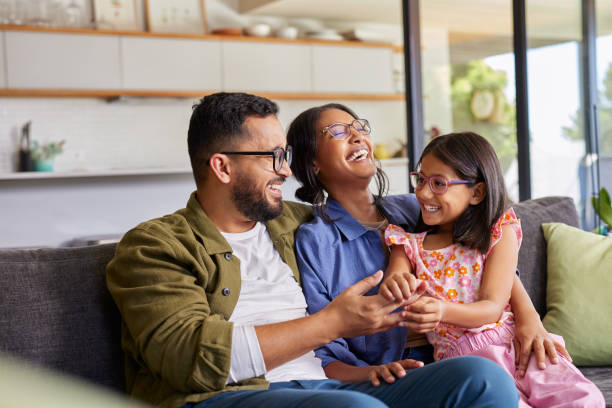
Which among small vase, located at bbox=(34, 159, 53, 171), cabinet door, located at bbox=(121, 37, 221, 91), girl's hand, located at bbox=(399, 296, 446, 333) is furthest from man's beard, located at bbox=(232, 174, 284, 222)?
cabinet door, located at bbox=(121, 37, 221, 91)

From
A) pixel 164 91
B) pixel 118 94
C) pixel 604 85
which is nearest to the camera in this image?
pixel 604 85

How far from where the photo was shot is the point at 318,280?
1835 mm

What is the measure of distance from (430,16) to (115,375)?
400 centimetres

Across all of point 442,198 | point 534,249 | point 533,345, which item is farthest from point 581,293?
point 442,198

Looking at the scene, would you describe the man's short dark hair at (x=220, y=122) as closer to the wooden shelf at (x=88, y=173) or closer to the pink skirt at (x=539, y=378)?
the pink skirt at (x=539, y=378)

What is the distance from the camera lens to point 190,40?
5582 millimetres

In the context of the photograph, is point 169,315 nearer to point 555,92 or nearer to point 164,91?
point 555,92

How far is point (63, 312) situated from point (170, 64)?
4142 millimetres

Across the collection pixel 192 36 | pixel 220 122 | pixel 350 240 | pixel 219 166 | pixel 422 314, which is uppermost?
pixel 192 36

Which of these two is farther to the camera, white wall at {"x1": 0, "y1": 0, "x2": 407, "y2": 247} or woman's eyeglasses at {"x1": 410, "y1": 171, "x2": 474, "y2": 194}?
white wall at {"x1": 0, "y1": 0, "x2": 407, "y2": 247}

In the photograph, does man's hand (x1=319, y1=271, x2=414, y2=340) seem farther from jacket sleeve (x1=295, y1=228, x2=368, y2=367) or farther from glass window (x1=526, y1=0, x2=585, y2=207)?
glass window (x1=526, y1=0, x2=585, y2=207)

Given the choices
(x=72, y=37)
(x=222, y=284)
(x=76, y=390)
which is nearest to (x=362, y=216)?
(x=222, y=284)

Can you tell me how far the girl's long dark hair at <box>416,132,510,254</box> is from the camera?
188 centimetres

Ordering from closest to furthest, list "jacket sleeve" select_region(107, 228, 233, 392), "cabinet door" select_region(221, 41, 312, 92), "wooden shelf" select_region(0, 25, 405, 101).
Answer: "jacket sleeve" select_region(107, 228, 233, 392) → "wooden shelf" select_region(0, 25, 405, 101) → "cabinet door" select_region(221, 41, 312, 92)
